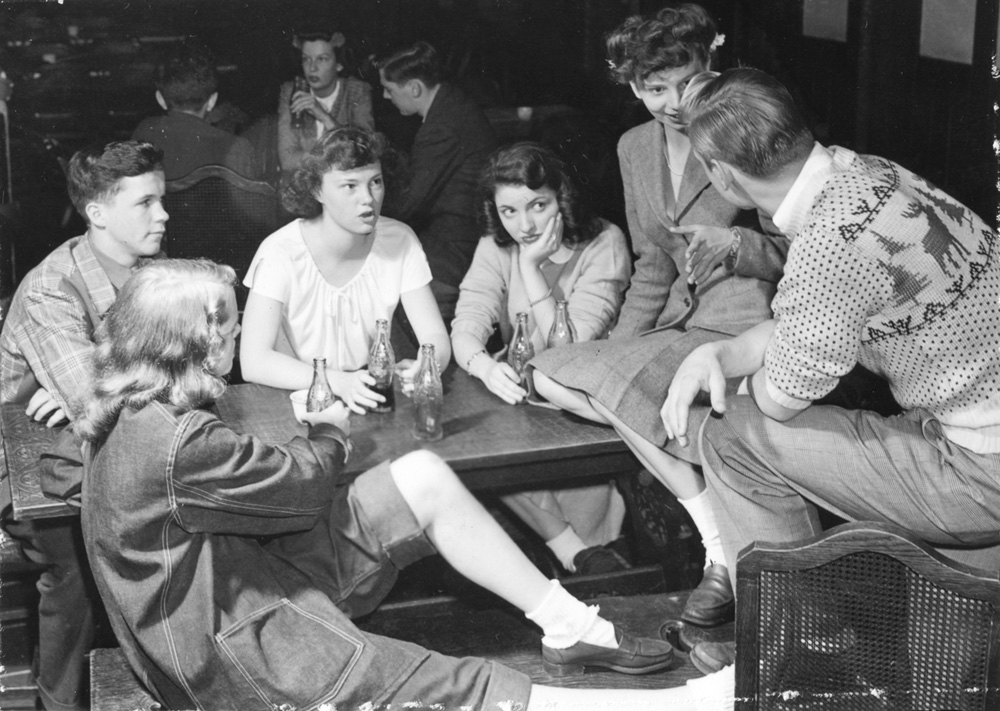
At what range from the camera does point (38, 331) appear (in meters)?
2.86

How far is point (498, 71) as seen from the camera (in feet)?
9.57

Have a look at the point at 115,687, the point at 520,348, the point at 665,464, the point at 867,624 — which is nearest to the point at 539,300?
the point at 520,348

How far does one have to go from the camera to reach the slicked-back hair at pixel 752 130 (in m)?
2.57

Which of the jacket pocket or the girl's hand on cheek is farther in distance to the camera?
the girl's hand on cheek

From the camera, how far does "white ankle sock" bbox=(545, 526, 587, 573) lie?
128 inches

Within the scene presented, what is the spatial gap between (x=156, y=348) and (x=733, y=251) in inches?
56.9

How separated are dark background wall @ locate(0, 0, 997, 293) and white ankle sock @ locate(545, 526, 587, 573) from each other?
881 mm

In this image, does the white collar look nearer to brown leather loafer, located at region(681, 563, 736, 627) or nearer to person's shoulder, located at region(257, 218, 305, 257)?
brown leather loafer, located at region(681, 563, 736, 627)

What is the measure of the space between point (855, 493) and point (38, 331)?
1957 millimetres

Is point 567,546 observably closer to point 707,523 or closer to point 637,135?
point 707,523

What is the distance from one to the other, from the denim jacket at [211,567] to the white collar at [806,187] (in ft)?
3.77

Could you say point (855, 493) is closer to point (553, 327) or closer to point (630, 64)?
point (553, 327)

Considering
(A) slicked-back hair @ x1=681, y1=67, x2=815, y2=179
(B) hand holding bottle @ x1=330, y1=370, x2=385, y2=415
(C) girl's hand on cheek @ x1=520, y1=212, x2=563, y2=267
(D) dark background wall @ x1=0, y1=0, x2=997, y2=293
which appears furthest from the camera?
(C) girl's hand on cheek @ x1=520, y1=212, x2=563, y2=267

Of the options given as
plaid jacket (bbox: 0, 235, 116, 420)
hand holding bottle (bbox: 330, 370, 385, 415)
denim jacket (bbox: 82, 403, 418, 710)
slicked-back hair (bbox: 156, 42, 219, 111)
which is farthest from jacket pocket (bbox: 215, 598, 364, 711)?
slicked-back hair (bbox: 156, 42, 219, 111)
